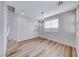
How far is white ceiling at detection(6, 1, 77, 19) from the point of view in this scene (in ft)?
7.51

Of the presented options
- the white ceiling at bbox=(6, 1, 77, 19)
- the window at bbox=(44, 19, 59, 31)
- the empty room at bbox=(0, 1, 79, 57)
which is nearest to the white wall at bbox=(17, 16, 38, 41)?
the empty room at bbox=(0, 1, 79, 57)

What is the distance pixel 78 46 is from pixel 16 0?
1.46m

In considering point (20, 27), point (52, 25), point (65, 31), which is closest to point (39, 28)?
point (52, 25)

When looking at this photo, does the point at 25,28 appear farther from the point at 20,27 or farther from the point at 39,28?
the point at 39,28

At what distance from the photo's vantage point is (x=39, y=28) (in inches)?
94.0

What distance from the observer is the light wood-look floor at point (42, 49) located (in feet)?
7.63

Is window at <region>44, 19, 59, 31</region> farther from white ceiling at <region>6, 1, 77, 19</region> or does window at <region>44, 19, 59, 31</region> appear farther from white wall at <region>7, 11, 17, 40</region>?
white wall at <region>7, 11, 17, 40</region>

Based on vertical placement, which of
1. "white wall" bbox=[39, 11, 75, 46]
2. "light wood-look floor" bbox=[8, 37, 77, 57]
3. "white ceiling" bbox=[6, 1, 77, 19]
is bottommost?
"light wood-look floor" bbox=[8, 37, 77, 57]

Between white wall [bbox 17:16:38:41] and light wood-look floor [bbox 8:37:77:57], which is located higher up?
white wall [bbox 17:16:38:41]

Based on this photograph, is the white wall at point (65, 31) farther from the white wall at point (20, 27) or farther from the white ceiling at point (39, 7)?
the white wall at point (20, 27)

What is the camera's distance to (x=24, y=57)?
2.36 m

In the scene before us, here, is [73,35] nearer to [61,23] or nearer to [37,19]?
[61,23]

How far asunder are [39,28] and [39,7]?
408mm

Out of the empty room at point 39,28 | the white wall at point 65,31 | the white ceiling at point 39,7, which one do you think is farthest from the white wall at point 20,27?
the white wall at point 65,31
